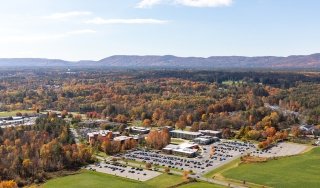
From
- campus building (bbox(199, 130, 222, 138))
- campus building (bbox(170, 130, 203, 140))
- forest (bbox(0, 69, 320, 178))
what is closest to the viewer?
forest (bbox(0, 69, 320, 178))

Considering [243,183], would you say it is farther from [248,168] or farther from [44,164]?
[44,164]

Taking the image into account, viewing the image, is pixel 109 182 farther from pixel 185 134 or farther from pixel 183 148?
pixel 185 134

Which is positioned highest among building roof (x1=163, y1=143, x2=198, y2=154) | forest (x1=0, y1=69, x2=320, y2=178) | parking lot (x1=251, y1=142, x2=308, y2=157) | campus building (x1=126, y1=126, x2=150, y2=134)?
forest (x1=0, y1=69, x2=320, y2=178)

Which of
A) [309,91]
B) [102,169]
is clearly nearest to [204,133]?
[102,169]

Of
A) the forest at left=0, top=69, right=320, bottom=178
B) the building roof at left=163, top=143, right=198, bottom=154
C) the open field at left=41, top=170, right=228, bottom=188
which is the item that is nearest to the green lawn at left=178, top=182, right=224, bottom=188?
the open field at left=41, top=170, right=228, bottom=188

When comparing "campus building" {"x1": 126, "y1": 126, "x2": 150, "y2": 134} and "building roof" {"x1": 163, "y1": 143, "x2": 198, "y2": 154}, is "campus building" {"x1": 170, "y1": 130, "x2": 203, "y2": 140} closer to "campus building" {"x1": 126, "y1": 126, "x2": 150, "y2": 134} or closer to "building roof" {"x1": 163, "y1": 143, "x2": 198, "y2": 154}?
"campus building" {"x1": 126, "y1": 126, "x2": 150, "y2": 134}

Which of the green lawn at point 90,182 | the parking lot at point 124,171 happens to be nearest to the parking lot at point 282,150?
the parking lot at point 124,171
